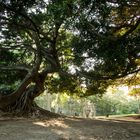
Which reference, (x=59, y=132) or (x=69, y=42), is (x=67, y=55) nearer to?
(x=69, y=42)

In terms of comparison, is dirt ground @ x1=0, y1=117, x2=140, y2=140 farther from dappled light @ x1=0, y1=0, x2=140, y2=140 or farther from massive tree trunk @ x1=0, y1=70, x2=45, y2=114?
massive tree trunk @ x1=0, y1=70, x2=45, y2=114

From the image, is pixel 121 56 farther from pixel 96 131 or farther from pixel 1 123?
pixel 1 123

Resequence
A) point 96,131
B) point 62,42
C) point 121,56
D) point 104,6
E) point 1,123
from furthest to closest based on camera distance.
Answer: point 62,42 → point 1,123 → point 96,131 → point 121,56 → point 104,6

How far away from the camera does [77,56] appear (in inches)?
376

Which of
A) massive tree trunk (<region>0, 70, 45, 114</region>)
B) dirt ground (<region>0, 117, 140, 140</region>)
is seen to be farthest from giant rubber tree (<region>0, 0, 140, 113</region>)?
dirt ground (<region>0, 117, 140, 140</region>)

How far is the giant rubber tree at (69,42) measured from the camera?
7.48 m

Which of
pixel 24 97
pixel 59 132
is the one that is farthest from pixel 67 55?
pixel 24 97

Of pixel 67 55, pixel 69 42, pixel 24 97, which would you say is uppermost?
pixel 69 42

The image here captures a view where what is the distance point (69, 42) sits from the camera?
1211 cm

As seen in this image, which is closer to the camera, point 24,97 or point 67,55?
point 67,55

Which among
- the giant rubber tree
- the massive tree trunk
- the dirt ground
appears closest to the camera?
the giant rubber tree

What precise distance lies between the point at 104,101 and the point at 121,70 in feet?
98.4

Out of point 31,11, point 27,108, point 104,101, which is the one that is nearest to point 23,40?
point 27,108

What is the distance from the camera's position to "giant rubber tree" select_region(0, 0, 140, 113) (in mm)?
7484
